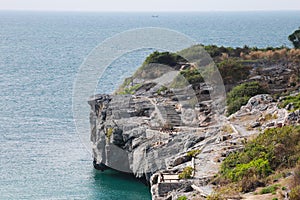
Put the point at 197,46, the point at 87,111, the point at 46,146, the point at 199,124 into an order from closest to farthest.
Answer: the point at 199,124
the point at 46,146
the point at 87,111
the point at 197,46

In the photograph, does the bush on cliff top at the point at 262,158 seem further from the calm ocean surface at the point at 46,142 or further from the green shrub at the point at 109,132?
the green shrub at the point at 109,132

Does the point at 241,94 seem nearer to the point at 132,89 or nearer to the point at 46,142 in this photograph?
the point at 132,89

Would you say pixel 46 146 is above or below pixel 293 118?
below

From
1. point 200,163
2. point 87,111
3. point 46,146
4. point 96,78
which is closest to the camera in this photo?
point 200,163

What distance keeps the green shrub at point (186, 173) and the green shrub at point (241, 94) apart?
55.0 ft

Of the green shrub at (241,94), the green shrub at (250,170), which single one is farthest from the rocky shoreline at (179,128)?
the green shrub at (250,170)

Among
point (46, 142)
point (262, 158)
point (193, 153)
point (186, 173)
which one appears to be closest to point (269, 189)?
point (262, 158)

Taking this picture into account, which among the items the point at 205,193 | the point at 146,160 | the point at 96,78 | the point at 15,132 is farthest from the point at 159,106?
the point at 96,78

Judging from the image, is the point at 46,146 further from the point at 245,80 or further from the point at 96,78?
A: the point at 96,78

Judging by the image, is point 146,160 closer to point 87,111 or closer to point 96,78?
point 87,111

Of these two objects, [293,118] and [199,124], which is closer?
[293,118]

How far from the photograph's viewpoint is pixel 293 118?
41.2 meters

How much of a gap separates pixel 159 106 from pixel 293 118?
58.9ft

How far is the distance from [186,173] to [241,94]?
2087 cm
